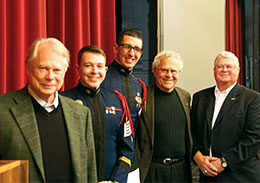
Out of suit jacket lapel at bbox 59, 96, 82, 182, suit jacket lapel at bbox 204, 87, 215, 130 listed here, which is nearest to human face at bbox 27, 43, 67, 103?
suit jacket lapel at bbox 59, 96, 82, 182

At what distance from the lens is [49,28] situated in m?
1.94

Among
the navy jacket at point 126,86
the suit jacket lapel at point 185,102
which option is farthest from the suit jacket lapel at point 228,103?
the navy jacket at point 126,86

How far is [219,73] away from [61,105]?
1.46 meters

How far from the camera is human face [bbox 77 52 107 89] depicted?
1.57 m

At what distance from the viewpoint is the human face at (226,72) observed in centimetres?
225

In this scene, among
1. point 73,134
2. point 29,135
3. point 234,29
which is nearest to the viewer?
point 29,135

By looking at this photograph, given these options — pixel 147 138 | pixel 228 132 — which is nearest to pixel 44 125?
pixel 147 138

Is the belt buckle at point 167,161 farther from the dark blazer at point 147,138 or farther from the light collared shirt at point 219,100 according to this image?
the light collared shirt at point 219,100

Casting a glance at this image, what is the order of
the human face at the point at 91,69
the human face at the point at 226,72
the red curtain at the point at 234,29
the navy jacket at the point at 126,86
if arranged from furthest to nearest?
the red curtain at the point at 234,29 < the human face at the point at 226,72 < the navy jacket at the point at 126,86 < the human face at the point at 91,69

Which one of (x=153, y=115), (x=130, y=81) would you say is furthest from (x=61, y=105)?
(x=153, y=115)

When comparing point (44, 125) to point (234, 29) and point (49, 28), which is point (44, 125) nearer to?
point (49, 28)

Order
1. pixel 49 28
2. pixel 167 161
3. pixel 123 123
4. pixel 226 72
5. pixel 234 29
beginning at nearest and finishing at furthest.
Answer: pixel 123 123
pixel 49 28
pixel 167 161
pixel 226 72
pixel 234 29

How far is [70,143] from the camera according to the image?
1253 millimetres

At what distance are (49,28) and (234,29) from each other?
333 centimetres
